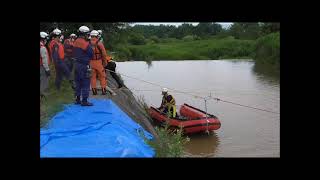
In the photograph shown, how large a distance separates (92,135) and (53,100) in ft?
8.22

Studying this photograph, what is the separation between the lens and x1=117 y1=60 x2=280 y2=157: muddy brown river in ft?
39.1

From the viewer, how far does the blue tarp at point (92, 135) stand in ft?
20.3

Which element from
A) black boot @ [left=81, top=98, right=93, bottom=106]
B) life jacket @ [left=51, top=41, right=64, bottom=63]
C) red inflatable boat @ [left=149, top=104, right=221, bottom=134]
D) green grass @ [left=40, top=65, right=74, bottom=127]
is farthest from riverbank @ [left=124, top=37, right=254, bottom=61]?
black boot @ [left=81, top=98, right=93, bottom=106]

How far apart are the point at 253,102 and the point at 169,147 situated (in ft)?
34.3

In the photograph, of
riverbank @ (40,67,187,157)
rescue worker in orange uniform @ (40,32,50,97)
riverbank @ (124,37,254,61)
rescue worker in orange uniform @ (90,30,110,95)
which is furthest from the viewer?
riverbank @ (124,37,254,61)

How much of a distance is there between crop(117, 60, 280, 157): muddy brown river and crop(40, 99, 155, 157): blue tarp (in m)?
3.65

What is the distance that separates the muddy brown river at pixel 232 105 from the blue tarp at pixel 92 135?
3652 mm

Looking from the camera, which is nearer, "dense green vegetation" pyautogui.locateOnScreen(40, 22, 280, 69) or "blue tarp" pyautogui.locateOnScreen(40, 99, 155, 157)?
"blue tarp" pyautogui.locateOnScreen(40, 99, 155, 157)

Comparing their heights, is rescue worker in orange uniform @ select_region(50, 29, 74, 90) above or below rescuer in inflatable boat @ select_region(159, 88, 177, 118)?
above

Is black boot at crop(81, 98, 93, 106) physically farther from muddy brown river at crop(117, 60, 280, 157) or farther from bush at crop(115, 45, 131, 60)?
bush at crop(115, 45, 131, 60)

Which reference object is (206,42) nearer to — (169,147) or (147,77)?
(147,77)

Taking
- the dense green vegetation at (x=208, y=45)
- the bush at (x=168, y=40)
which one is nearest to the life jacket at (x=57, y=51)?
the dense green vegetation at (x=208, y=45)

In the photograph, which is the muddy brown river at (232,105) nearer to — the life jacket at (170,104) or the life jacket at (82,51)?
the life jacket at (170,104)
